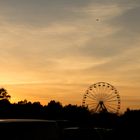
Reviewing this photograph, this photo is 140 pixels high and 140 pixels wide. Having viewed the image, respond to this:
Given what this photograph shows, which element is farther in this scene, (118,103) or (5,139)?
(118,103)

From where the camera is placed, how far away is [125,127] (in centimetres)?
2973

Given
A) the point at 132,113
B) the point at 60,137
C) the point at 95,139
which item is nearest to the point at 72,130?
the point at 95,139

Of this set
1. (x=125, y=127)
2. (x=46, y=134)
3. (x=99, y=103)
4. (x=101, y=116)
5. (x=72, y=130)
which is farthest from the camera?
(x=99, y=103)

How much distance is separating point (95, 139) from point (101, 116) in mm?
47299

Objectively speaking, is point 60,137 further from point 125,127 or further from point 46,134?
point 125,127

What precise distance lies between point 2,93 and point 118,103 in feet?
293

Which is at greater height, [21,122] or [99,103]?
[99,103]

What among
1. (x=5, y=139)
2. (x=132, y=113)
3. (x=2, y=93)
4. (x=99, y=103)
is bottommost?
Result: (x=5, y=139)

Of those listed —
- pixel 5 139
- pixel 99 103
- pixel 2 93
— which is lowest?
pixel 5 139

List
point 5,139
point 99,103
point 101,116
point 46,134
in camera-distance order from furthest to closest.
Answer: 1. point 99,103
2. point 101,116
3. point 46,134
4. point 5,139

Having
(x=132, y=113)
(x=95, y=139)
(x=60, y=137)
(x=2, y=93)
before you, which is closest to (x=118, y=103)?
(x=132, y=113)

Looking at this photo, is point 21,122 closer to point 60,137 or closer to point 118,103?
point 60,137

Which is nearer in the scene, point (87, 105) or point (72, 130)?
point (72, 130)

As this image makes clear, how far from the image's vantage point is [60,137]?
1382 cm
